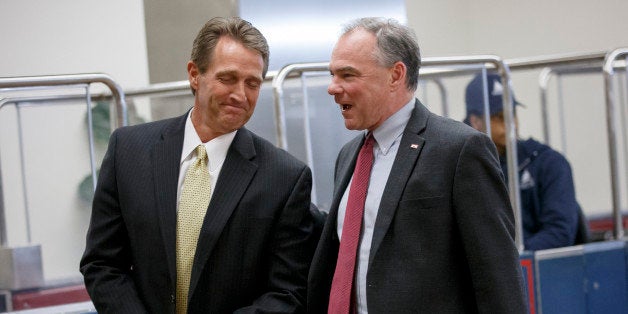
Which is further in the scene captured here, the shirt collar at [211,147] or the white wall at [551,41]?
the white wall at [551,41]

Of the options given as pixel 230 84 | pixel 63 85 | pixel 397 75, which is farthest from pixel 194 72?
pixel 63 85

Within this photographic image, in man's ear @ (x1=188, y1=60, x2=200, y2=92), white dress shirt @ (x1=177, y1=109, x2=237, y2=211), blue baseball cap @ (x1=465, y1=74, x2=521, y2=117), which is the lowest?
white dress shirt @ (x1=177, y1=109, x2=237, y2=211)

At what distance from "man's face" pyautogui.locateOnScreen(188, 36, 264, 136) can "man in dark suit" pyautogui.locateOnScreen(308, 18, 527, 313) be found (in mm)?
275

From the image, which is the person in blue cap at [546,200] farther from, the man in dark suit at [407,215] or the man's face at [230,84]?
the man's face at [230,84]

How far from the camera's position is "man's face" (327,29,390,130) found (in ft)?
10.5

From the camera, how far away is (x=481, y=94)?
17.9ft

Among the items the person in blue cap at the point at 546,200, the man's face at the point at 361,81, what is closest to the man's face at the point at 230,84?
the man's face at the point at 361,81

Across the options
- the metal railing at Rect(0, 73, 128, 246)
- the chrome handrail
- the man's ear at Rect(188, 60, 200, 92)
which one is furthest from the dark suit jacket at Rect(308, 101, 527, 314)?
the chrome handrail

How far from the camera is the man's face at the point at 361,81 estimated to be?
3195 mm

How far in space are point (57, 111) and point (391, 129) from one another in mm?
3057

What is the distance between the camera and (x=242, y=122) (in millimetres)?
3156

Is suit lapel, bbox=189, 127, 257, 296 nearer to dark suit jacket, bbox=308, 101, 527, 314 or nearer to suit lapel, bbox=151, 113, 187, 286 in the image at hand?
suit lapel, bbox=151, 113, 187, 286

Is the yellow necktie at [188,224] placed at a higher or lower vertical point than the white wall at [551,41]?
lower

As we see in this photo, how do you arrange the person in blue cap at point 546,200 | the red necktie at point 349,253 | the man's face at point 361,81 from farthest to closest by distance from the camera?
the person in blue cap at point 546,200, the man's face at point 361,81, the red necktie at point 349,253
